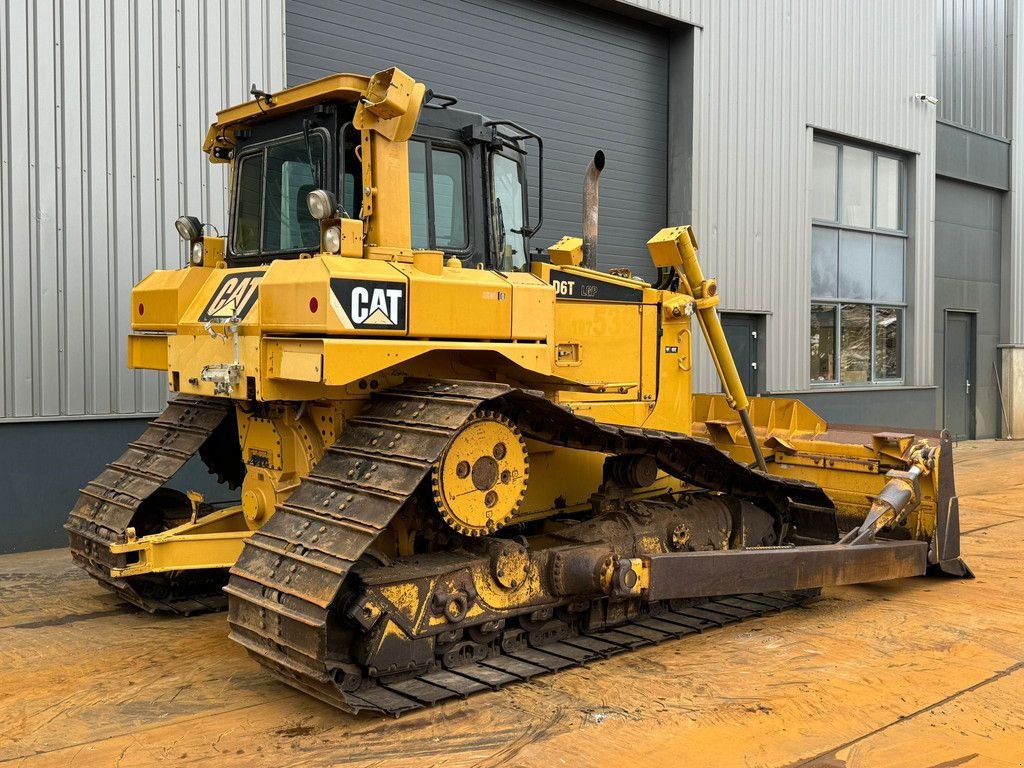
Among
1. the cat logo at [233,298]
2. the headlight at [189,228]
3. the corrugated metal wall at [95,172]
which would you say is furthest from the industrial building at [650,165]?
the cat logo at [233,298]

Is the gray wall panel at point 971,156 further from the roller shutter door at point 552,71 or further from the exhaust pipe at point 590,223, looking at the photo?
the exhaust pipe at point 590,223

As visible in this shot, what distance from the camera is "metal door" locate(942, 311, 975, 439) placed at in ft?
66.1

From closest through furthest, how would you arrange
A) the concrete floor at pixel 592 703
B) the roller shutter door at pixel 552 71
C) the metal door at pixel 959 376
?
the concrete floor at pixel 592 703
the roller shutter door at pixel 552 71
the metal door at pixel 959 376

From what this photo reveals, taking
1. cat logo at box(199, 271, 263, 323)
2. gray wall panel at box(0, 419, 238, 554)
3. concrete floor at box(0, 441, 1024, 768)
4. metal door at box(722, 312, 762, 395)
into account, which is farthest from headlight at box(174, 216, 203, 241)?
metal door at box(722, 312, 762, 395)

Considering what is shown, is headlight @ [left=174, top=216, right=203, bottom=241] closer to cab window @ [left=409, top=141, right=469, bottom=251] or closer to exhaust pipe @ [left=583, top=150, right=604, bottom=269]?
cab window @ [left=409, top=141, right=469, bottom=251]

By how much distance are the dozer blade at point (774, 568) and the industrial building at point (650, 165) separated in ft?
18.4

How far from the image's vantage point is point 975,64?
2042 cm

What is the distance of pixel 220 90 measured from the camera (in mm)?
9727

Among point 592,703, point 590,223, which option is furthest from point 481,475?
point 590,223

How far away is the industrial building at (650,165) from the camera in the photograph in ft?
28.7

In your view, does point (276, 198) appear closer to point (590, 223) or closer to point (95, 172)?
point (590, 223)

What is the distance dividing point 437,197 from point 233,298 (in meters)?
1.34

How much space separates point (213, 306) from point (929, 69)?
17.3 m

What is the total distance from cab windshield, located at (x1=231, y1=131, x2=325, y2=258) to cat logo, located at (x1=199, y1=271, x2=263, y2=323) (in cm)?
34
